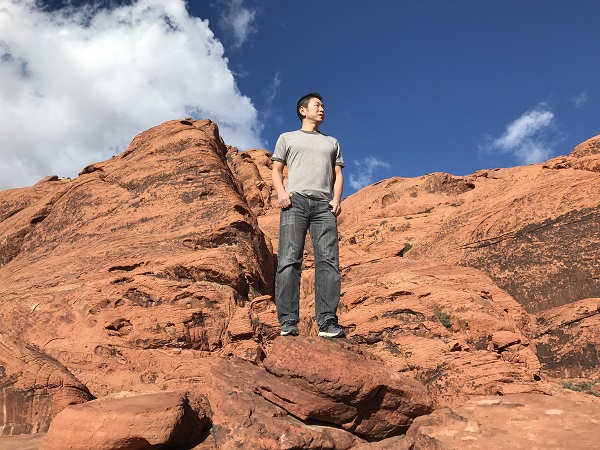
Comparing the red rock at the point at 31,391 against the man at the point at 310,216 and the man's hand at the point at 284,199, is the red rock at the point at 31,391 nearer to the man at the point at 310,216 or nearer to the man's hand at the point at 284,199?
the man at the point at 310,216

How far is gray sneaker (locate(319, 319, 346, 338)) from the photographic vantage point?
503cm

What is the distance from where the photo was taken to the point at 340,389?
443 cm

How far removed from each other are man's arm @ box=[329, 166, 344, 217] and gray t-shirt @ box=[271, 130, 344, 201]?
0.20ft

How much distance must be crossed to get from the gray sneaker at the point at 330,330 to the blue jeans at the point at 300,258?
0.19 feet

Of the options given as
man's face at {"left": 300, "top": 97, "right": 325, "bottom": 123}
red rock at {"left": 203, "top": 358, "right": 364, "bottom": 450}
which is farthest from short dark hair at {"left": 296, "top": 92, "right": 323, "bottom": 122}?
red rock at {"left": 203, "top": 358, "right": 364, "bottom": 450}

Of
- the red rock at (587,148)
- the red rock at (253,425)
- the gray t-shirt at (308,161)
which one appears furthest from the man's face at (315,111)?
the red rock at (587,148)

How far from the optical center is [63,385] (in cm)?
600

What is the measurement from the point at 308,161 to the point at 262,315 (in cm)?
358

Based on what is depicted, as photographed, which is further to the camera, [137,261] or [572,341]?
[137,261]

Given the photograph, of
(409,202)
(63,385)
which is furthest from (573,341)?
(409,202)

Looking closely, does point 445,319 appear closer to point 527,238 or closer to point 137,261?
point 527,238

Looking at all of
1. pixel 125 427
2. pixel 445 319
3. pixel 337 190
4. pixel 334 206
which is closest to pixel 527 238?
pixel 445 319

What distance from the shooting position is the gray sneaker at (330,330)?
5.03m

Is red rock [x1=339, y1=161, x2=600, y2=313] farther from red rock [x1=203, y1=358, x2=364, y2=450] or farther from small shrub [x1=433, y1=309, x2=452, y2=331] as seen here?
red rock [x1=203, y1=358, x2=364, y2=450]
